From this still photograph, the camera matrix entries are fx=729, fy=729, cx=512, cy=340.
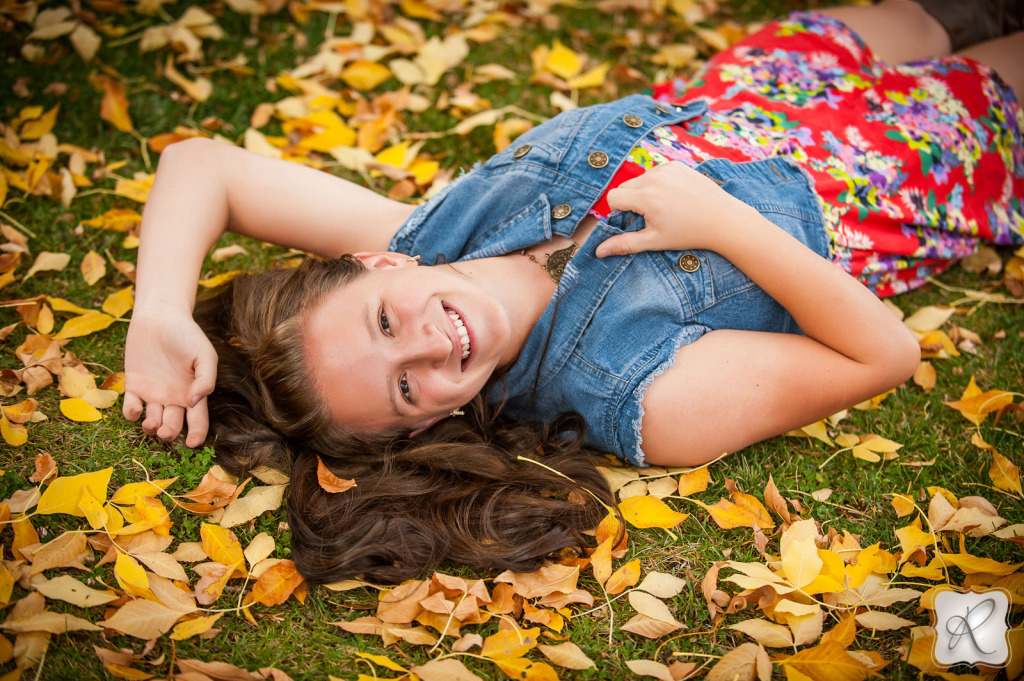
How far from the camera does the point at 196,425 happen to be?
2.33 meters

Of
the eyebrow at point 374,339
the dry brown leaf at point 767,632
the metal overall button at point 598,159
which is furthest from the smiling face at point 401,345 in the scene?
the dry brown leaf at point 767,632

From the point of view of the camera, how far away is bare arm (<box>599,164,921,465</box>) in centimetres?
230

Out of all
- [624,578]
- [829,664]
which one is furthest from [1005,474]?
[624,578]

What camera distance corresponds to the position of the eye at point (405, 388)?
2217 millimetres

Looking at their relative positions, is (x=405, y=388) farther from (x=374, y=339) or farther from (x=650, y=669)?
(x=650, y=669)

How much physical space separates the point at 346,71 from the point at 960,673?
3620 millimetres

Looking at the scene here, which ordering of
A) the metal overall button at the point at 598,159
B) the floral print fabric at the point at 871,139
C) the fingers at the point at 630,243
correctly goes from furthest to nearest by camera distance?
the floral print fabric at the point at 871,139 → the metal overall button at the point at 598,159 → the fingers at the point at 630,243

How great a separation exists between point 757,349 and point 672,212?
52 cm

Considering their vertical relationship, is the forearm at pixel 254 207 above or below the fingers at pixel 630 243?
below

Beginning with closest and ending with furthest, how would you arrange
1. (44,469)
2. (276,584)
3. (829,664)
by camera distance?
(829,664)
(276,584)
(44,469)

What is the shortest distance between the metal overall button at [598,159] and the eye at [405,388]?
988 millimetres

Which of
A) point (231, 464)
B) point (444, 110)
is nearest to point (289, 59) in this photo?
point (444, 110)

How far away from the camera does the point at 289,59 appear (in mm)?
3971

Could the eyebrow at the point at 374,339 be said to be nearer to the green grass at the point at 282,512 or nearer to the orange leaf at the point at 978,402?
the green grass at the point at 282,512
